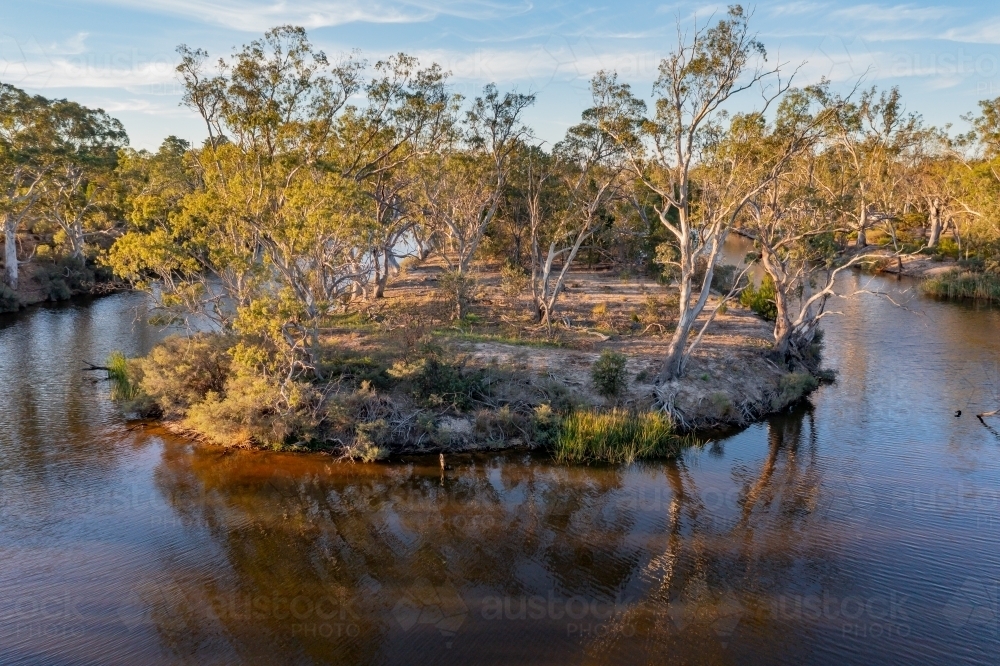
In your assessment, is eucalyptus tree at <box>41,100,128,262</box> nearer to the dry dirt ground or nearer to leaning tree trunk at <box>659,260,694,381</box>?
the dry dirt ground

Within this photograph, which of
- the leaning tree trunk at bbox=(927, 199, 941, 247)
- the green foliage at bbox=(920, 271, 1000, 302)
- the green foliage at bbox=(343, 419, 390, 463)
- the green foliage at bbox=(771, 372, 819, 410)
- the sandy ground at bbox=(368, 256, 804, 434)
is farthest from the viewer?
the leaning tree trunk at bbox=(927, 199, 941, 247)

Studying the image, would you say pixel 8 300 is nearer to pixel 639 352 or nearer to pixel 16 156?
pixel 16 156

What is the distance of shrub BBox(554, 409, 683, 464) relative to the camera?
2048 centimetres

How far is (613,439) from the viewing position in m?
20.8

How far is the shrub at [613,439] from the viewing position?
806 inches

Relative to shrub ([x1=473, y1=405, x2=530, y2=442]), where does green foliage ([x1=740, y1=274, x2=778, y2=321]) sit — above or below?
above

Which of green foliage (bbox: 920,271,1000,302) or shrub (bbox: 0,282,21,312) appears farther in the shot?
green foliage (bbox: 920,271,1000,302)

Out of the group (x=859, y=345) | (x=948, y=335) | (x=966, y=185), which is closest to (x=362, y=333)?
(x=859, y=345)

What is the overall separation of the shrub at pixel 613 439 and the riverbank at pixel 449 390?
0.54 feet

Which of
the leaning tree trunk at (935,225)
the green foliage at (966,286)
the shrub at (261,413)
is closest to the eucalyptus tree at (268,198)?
the shrub at (261,413)

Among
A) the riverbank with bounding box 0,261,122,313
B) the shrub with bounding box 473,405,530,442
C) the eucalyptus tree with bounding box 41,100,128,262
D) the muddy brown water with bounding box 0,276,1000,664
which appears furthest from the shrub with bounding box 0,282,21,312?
the shrub with bounding box 473,405,530,442

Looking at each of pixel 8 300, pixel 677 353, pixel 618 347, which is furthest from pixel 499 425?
pixel 8 300

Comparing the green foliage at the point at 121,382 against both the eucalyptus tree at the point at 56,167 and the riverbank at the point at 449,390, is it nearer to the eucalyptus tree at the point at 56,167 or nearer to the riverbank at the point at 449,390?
the riverbank at the point at 449,390

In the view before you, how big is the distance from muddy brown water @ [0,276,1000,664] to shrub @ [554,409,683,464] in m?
0.60
